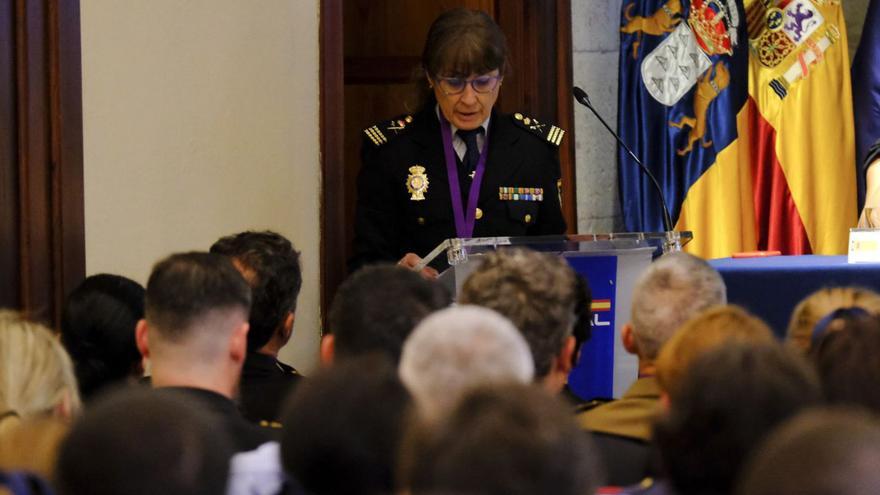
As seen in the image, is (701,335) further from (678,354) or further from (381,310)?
(381,310)

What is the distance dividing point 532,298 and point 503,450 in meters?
1.24

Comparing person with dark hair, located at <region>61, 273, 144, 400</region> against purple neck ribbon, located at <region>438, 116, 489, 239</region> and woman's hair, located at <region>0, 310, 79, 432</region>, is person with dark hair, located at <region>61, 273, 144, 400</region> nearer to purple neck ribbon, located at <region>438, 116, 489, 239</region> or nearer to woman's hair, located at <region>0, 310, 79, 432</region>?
woman's hair, located at <region>0, 310, 79, 432</region>

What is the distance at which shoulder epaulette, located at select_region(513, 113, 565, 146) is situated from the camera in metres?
4.61

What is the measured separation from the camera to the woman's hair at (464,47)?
13.9 feet

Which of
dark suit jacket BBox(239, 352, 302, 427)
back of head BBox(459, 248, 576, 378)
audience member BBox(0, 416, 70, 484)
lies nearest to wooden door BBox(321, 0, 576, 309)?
dark suit jacket BBox(239, 352, 302, 427)

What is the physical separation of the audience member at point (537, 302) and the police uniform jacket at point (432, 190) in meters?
1.74

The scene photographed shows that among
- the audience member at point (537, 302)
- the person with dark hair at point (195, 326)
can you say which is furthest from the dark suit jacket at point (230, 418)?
the audience member at point (537, 302)

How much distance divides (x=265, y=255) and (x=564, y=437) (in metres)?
2.05

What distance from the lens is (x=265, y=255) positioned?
3330 millimetres

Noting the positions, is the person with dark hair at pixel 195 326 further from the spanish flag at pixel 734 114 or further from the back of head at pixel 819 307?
the spanish flag at pixel 734 114

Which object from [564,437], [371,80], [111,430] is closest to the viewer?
[564,437]

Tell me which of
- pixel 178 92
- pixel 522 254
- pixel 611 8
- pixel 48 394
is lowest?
pixel 48 394

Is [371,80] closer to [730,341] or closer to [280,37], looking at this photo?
[280,37]

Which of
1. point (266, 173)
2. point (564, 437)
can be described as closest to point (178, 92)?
point (266, 173)
